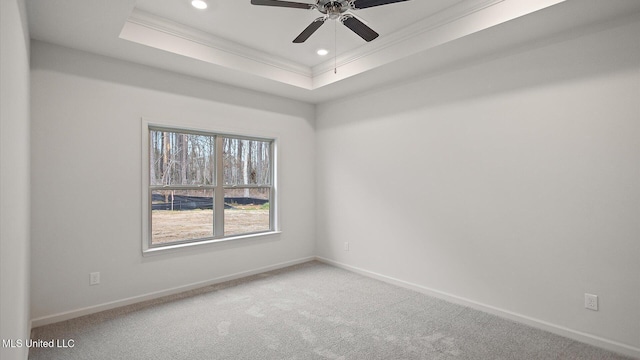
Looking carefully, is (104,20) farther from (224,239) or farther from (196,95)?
(224,239)

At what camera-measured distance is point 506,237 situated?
9.75ft

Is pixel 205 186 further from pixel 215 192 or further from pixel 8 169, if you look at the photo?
pixel 8 169

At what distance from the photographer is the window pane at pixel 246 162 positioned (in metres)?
4.21

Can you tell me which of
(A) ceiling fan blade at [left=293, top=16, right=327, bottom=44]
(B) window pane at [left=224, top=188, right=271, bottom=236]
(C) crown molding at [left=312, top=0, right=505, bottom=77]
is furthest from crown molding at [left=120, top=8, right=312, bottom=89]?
(B) window pane at [left=224, top=188, right=271, bottom=236]

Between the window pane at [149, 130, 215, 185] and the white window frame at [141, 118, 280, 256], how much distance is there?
0.24 feet

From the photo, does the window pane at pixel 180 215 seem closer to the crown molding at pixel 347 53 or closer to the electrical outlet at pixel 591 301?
the crown molding at pixel 347 53

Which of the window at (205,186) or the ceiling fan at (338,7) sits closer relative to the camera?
the ceiling fan at (338,7)

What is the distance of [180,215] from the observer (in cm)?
381

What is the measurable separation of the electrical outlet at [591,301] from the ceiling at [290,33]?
7.21ft

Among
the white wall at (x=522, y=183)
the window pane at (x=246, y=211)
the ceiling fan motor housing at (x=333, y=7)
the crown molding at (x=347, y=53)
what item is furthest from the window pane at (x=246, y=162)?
the ceiling fan motor housing at (x=333, y=7)

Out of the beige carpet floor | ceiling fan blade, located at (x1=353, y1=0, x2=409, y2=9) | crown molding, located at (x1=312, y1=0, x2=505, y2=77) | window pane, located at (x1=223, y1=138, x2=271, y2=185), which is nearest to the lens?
ceiling fan blade, located at (x1=353, y1=0, x2=409, y2=9)

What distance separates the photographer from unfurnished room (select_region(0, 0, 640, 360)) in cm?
237

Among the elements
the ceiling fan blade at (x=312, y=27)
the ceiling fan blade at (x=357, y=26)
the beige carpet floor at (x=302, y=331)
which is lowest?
the beige carpet floor at (x=302, y=331)

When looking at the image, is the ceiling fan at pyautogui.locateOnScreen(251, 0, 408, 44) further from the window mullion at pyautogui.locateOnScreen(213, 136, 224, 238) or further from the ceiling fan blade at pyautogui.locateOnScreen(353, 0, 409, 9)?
the window mullion at pyautogui.locateOnScreen(213, 136, 224, 238)
